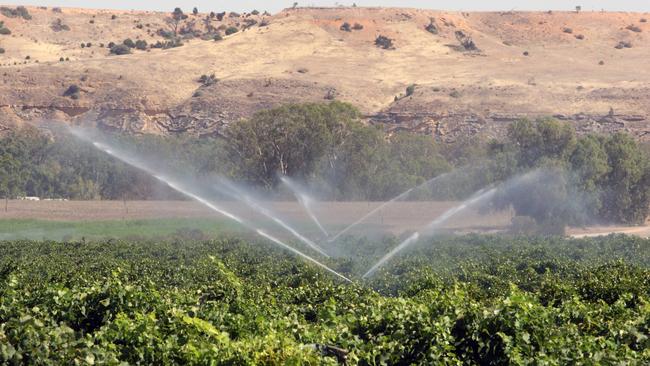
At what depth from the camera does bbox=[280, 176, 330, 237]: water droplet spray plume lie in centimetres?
5000

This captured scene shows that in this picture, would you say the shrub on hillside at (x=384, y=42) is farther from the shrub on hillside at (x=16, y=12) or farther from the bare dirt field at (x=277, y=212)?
the bare dirt field at (x=277, y=212)

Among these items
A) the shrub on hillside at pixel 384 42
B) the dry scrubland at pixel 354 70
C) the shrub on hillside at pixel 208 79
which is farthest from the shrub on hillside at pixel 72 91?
the shrub on hillside at pixel 384 42

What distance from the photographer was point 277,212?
52.8 metres

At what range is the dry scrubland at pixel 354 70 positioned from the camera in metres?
108

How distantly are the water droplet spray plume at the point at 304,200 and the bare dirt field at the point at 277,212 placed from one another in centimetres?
31

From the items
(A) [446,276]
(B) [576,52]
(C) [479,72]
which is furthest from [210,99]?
(A) [446,276]

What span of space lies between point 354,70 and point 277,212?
74697mm

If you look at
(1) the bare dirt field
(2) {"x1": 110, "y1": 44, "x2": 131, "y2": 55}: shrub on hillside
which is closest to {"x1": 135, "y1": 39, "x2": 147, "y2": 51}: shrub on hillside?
(2) {"x1": 110, "y1": 44, "x2": 131, "y2": 55}: shrub on hillside

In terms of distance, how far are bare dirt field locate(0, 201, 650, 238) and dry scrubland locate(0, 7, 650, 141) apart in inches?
1814

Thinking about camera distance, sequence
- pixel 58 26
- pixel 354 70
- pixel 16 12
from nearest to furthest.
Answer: pixel 354 70 → pixel 58 26 → pixel 16 12

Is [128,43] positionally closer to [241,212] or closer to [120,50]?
[120,50]

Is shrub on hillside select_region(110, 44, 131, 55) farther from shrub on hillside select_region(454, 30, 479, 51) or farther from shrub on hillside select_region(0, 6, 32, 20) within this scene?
shrub on hillside select_region(454, 30, 479, 51)

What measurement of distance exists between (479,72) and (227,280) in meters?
102

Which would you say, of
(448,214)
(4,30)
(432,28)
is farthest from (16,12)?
(448,214)
